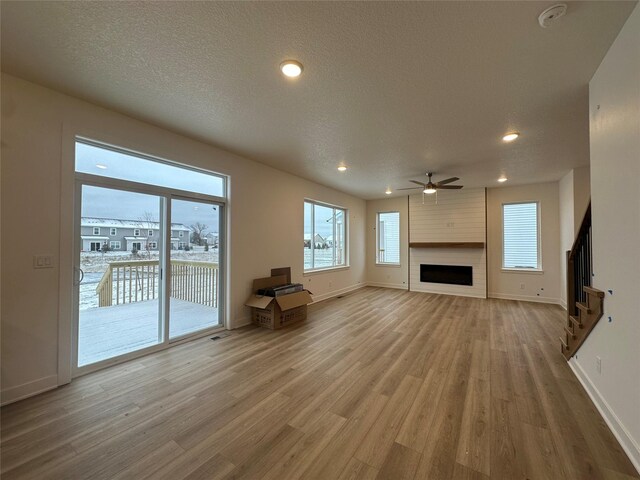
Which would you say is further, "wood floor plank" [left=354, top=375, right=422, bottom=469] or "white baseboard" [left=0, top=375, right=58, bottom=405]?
"white baseboard" [left=0, top=375, right=58, bottom=405]

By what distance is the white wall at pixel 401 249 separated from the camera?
7.57 meters

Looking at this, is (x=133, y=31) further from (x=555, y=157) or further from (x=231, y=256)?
(x=555, y=157)

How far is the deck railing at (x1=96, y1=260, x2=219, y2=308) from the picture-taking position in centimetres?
295

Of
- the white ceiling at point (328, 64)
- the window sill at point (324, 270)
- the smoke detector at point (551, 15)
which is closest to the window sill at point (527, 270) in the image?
the white ceiling at point (328, 64)

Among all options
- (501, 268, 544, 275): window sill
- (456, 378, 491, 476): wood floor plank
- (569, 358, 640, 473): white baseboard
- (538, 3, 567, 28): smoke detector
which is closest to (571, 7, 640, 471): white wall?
(569, 358, 640, 473): white baseboard

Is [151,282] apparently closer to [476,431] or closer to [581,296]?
[476,431]

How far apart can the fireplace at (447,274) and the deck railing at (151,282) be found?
5.51 metres

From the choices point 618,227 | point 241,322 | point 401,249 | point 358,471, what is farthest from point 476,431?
point 401,249

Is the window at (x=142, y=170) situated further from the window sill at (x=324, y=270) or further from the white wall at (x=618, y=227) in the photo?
the white wall at (x=618, y=227)

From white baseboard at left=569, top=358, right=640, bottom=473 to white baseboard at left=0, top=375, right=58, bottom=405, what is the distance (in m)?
4.44

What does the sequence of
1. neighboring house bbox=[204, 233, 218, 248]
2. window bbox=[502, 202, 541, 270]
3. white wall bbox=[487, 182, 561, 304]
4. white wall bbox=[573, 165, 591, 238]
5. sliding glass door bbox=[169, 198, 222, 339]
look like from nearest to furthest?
sliding glass door bbox=[169, 198, 222, 339]
neighboring house bbox=[204, 233, 218, 248]
white wall bbox=[573, 165, 591, 238]
white wall bbox=[487, 182, 561, 304]
window bbox=[502, 202, 541, 270]

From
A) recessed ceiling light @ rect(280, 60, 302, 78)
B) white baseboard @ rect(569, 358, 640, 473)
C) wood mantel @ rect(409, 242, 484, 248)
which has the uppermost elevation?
recessed ceiling light @ rect(280, 60, 302, 78)

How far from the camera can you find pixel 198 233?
3809mm

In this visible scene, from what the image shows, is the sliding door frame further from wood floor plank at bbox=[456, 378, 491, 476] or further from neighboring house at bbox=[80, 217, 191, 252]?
wood floor plank at bbox=[456, 378, 491, 476]
